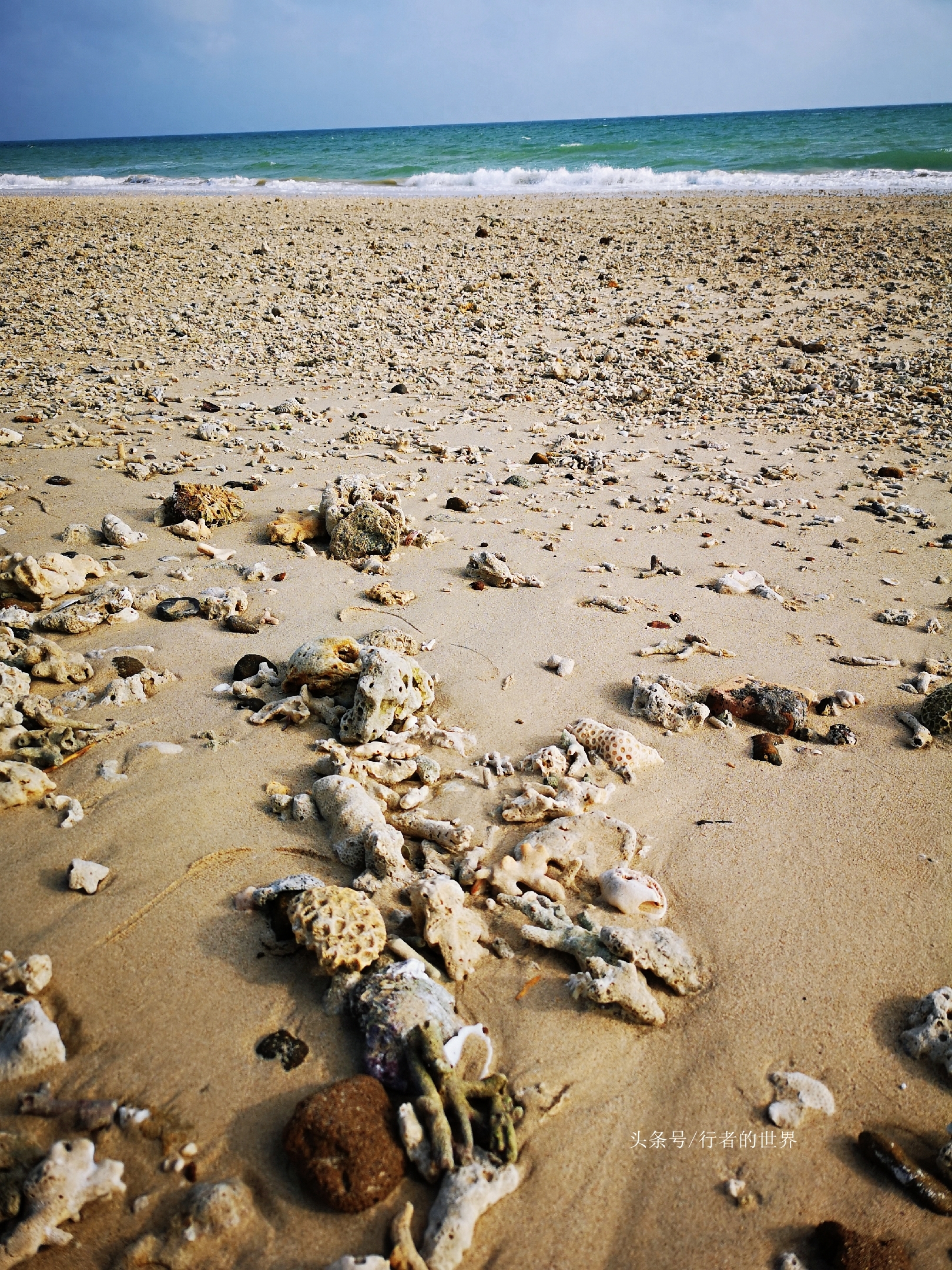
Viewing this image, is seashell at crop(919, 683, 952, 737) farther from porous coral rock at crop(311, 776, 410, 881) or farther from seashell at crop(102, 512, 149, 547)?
seashell at crop(102, 512, 149, 547)

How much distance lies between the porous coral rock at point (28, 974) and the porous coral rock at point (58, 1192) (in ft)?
1.32

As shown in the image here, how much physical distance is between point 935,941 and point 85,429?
5671 millimetres

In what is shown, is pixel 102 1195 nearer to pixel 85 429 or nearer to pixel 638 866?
pixel 638 866

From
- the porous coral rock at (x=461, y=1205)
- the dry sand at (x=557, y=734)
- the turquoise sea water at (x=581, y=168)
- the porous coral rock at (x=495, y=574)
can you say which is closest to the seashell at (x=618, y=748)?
the dry sand at (x=557, y=734)

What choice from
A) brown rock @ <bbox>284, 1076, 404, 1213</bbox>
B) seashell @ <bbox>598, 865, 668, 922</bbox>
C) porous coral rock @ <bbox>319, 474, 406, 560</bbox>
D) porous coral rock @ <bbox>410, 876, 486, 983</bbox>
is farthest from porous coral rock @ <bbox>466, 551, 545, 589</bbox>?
brown rock @ <bbox>284, 1076, 404, 1213</bbox>

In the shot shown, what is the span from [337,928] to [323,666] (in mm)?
1135

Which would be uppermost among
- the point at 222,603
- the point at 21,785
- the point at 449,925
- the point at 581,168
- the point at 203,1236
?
the point at 581,168

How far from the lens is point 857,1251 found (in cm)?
146

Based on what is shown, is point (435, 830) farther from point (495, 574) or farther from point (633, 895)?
point (495, 574)

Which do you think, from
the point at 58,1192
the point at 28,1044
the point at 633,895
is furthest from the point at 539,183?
the point at 58,1192

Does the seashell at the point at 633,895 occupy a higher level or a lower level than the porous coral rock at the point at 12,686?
lower

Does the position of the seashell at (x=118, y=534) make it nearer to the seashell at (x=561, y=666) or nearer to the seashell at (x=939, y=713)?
the seashell at (x=561, y=666)

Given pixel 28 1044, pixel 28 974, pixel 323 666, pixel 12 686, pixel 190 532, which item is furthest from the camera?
pixel 190 532

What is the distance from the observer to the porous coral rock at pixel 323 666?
281 cm
